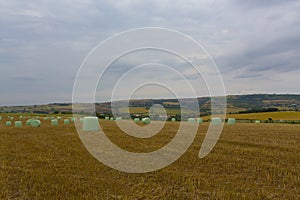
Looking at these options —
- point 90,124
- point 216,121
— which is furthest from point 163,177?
point 216,121

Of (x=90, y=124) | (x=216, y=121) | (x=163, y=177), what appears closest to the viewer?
(x=163, y=177)

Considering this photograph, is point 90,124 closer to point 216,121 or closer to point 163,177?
point 216,121

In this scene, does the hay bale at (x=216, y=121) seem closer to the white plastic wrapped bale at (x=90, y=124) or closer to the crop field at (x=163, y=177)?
the white plastic wrapped bale at (x=90, y=124)

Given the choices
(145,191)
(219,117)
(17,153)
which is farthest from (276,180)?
(219,117)

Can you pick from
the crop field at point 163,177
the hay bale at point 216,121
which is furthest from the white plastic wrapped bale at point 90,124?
the hay bale at point 216,121

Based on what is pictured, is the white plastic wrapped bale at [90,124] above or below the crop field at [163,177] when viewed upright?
above

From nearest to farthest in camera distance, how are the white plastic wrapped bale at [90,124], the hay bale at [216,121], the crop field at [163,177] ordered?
the crop field at [163,177] → the white plastic wrapped bale at [90,124] → the hay bale at [216,121]

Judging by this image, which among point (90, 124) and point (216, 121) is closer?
point (90, 124)

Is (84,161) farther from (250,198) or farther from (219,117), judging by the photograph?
(219,117)

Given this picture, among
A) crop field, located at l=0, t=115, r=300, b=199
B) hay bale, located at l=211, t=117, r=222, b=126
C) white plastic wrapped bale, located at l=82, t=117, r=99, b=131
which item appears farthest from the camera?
hay bale, located at l=211, t=117, r=222, b=126

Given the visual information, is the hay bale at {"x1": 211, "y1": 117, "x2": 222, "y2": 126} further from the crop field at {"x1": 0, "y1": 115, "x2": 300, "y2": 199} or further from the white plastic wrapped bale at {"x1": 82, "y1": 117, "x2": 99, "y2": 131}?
the crop field at {"x1": 0, "y1": 115, "x2": 300, "y2": 199}

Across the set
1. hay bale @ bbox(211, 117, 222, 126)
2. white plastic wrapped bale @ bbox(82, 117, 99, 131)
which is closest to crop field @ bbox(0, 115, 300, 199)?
white plastic wrapped bale @ bbox(82, 117, 99, 131)

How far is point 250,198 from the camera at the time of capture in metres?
5.23

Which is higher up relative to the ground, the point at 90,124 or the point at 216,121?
the point at 90,124
